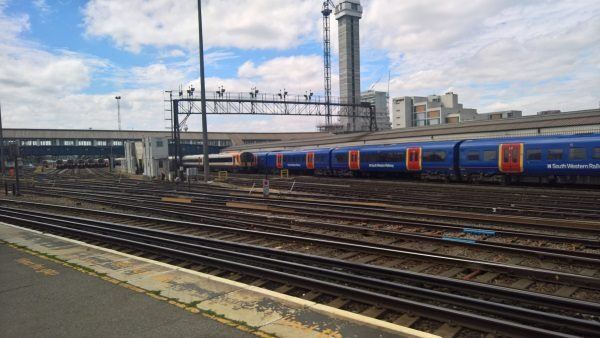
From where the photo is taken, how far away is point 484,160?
25.2 metres

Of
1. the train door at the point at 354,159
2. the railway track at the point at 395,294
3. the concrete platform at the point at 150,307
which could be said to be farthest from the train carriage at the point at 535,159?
the concrete platform at the point at 150,307

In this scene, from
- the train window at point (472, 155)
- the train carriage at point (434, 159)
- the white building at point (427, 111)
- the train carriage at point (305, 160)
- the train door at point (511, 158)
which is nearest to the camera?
the train door at point (511, 158)

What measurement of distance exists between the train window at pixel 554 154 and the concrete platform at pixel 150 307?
20.9m

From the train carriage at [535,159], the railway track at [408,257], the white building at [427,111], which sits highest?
the white building at [427,111]

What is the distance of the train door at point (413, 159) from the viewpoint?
29220mm

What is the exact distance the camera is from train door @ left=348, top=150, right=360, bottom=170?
3444 cm

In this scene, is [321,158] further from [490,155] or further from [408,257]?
[408,257]

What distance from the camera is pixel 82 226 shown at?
14.6 metres

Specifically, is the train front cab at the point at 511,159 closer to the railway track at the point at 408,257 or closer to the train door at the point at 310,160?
the railway track at the point at 408,257

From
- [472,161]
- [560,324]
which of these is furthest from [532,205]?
[560,324]

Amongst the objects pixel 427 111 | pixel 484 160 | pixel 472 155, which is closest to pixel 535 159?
pixel 484 160

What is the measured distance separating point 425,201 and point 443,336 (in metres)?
13.9

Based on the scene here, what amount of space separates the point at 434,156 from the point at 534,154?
255 inches

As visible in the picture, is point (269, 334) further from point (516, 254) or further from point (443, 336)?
point (516, 254)
